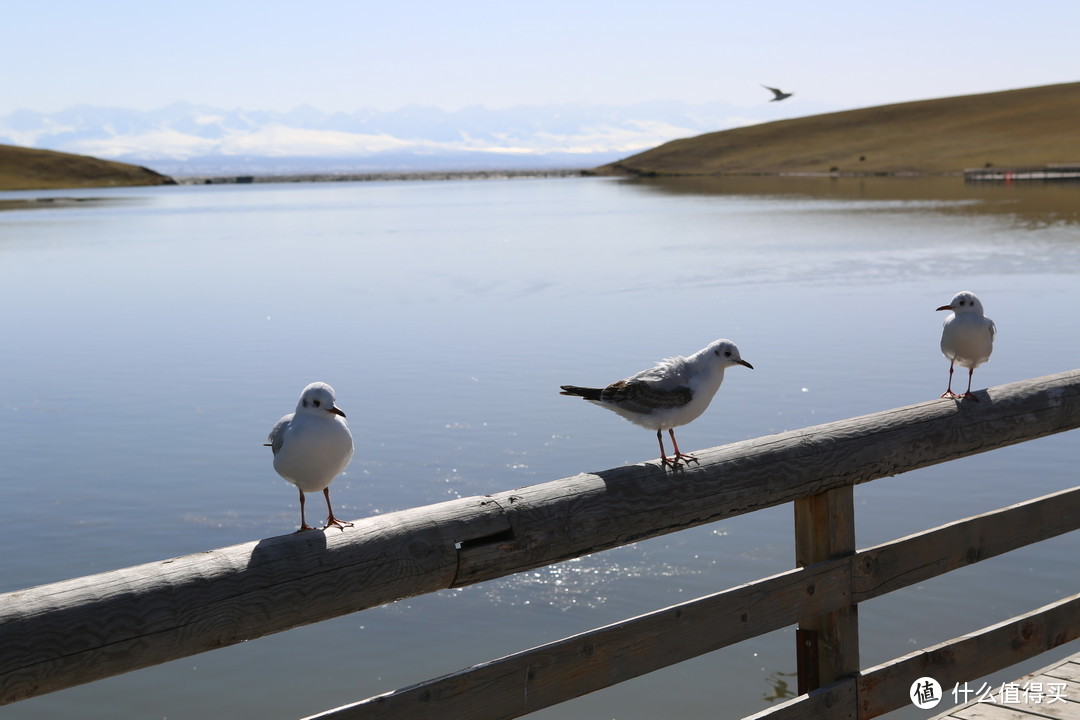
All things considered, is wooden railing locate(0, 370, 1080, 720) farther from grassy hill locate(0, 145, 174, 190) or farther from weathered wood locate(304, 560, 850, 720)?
grassy hill locate(0, 145, 174, 190)

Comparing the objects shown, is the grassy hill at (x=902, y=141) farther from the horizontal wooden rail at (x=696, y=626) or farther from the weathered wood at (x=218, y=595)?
the weathered wood at (x=218, y=595)

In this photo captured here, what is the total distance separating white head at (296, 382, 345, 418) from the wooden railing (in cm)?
67

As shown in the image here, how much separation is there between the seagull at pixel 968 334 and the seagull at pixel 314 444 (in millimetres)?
3116

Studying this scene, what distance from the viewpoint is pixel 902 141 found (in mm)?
129125

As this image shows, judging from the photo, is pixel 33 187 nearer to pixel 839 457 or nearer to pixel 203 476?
pixel 203 476

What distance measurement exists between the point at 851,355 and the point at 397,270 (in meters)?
18.2

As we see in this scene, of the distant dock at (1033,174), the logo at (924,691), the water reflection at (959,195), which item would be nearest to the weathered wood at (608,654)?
the logo at (924,691)

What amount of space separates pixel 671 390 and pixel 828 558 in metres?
0.85

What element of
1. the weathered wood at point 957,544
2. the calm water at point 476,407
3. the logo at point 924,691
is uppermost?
the weathered wood at point 957,544

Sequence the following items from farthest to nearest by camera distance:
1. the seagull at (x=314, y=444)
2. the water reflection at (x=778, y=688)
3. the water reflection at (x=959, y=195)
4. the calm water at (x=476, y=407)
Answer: the water reflection at (x=959, y=195)
the calm water at (x=476, y=407)
the water reflection at (x=778, y=688)
the seagull at (x=314, y=444)

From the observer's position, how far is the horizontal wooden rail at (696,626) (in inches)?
116

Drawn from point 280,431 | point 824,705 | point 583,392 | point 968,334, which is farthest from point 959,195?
point 280,431

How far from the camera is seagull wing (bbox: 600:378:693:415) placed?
13.9ft

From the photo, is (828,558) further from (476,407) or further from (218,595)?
(476,407)
